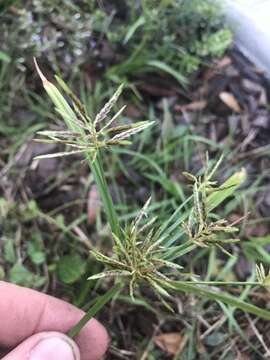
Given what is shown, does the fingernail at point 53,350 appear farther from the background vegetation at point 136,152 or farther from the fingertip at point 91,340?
the background vegetation at point 136,152

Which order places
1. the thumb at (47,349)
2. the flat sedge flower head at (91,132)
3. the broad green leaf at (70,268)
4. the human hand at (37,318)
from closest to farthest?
the flat sedge flower head at (91,132)
the thumb at (47,349)
the human hand at (37,318)
the broad green leaf at (70,268)

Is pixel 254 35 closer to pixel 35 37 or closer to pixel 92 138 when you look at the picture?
pixel 35 37

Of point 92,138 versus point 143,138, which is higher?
point 92,138

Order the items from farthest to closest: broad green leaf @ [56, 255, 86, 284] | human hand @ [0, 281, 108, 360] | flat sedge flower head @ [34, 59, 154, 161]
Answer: broad green leaf @ [56, 255, 86, 284]
human hand @ [0, 281, 108, 360]
flat sedge flower head @ [34, 59, 154, 161]

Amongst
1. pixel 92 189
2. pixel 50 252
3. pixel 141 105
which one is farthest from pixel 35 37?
pixel 50 252

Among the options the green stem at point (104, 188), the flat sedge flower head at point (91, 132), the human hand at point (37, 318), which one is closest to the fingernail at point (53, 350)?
the human hand at point (37, 318)

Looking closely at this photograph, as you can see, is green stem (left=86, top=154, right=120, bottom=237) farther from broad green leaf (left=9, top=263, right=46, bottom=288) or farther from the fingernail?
broad green leaf (left=9, top=263, right=46, bottom=288)

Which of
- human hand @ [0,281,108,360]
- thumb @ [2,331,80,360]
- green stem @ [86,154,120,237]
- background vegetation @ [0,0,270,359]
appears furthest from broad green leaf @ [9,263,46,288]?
green stem @ [86,154,120,237]
